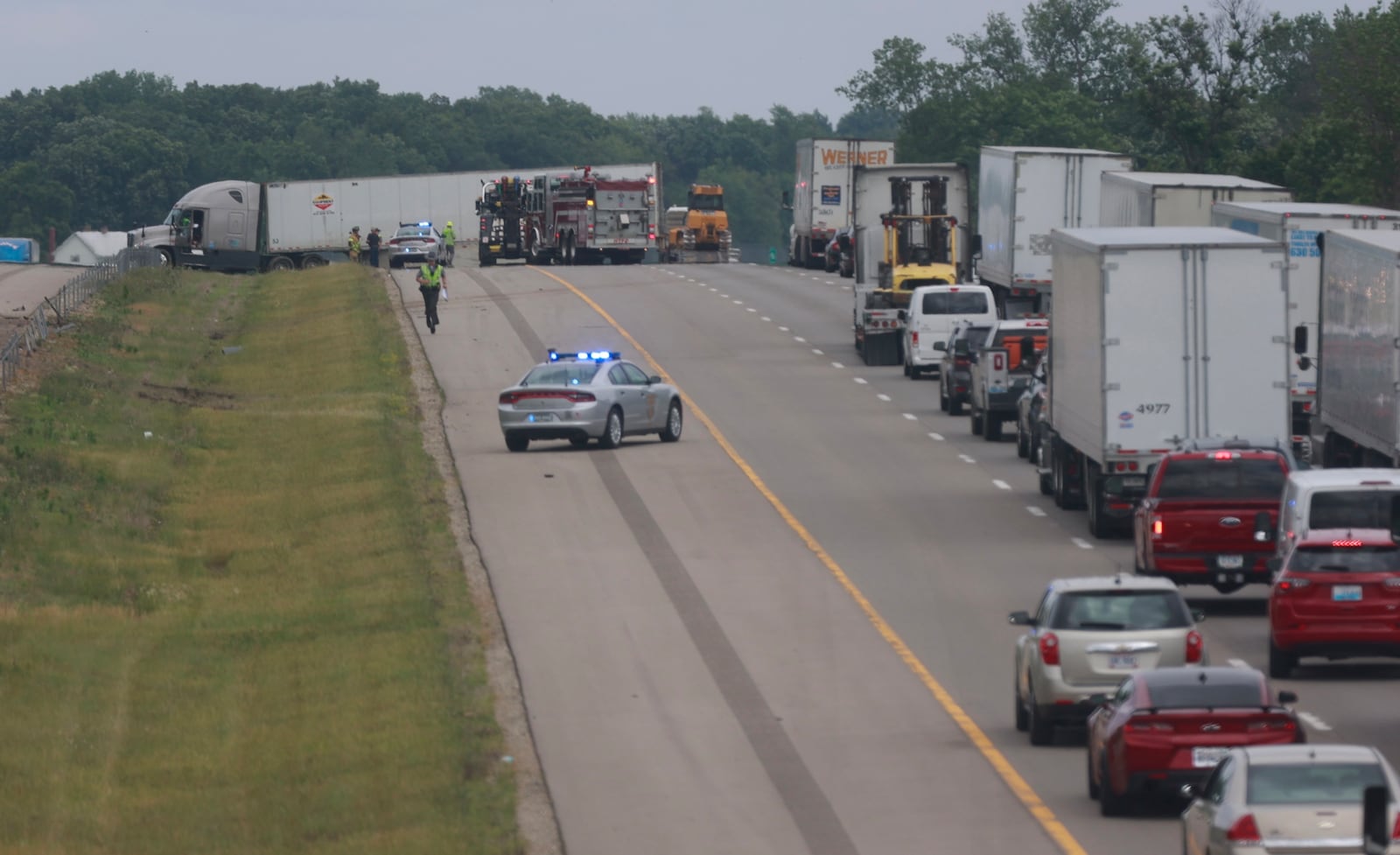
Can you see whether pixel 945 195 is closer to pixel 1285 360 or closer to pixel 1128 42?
pixel 1285 360

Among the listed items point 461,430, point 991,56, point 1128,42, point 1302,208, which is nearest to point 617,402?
point 461,430

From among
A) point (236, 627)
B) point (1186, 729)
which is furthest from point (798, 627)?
point (1186, 729)

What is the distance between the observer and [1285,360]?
27.6 m

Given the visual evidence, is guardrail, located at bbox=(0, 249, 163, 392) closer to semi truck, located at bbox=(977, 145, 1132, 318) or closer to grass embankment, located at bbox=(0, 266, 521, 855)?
grass embankment, located at bbox=(0, 266, 521, 855)

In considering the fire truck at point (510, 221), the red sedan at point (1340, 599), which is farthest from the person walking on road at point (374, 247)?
the red sedan at point (1340, 599)

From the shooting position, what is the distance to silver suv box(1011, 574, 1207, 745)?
693 inches

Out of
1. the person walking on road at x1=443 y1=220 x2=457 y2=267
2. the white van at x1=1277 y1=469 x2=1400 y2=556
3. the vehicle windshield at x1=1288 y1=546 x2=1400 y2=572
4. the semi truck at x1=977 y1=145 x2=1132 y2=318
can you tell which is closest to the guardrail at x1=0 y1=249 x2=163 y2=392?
the person walking on road at x1=443 y1=220 x2=457 y2=267

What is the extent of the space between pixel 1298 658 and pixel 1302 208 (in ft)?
52.4

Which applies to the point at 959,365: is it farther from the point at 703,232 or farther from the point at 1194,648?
the point at 703,232

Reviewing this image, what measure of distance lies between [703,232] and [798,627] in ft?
255

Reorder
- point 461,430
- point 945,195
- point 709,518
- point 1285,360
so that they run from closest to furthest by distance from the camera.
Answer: point 1285,360 < point 709,518 < point 461,430 < point 945,195

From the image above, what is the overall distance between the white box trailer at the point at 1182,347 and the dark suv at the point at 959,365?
1386 cm

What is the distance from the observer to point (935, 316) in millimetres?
47969

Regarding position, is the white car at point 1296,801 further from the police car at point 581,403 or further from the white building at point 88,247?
the white building at point 88,247
